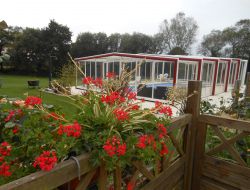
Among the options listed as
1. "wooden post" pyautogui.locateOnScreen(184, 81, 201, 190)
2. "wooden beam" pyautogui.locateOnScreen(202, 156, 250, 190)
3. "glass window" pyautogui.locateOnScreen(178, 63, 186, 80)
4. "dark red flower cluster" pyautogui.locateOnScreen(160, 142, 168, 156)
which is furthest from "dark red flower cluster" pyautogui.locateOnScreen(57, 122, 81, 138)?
"glass window" pyautogui.locateOnScreen(178, 63, 186, 80)

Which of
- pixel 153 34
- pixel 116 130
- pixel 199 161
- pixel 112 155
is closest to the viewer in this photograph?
pixel 112 155

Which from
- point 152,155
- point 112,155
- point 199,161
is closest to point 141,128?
point 152,155

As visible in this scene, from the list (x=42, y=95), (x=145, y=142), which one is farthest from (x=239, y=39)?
(x=145, y=142)

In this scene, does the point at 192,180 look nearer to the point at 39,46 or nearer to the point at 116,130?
the point at 116,130

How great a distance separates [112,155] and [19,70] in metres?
28.3

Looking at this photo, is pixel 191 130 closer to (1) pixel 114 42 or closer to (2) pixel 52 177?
(2) pixel 52 177

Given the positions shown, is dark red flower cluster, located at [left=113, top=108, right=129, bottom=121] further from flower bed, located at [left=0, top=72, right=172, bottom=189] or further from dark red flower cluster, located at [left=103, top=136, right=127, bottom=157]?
dark red flower cluster, located at [left=103, top=136, right=127, bottom=157]

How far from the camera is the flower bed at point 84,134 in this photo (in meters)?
0.99

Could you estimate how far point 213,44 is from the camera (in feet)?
87.9

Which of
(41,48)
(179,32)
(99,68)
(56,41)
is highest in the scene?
(179,32)

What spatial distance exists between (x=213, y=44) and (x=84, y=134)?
95.4ft

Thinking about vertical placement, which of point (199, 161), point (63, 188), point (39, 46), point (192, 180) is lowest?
point (192, 180)

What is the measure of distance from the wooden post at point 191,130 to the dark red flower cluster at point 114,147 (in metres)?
1.34

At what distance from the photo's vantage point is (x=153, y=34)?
1282 inches
